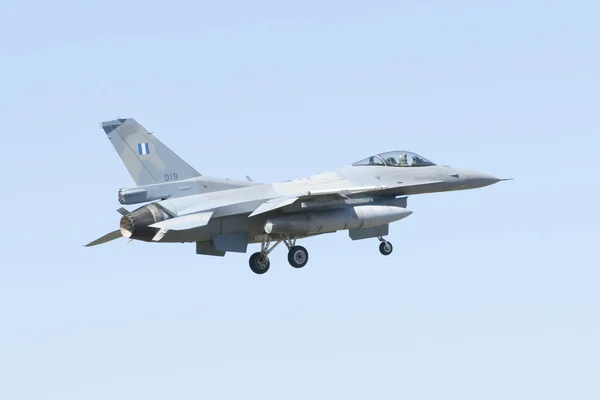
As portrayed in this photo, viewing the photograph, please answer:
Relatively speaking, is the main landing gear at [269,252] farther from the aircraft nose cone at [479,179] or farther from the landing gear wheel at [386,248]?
the aircraft nose cone at [479,179]

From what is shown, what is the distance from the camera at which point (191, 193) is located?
39.2 meters

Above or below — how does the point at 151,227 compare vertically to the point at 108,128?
below

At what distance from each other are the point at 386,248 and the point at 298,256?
2898 mm

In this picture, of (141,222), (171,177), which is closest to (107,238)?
(171,177)

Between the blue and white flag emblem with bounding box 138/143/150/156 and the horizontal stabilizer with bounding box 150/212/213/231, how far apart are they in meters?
2.19

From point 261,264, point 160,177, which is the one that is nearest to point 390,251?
point 261,264

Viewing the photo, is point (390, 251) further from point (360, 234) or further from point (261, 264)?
point (261, 264)

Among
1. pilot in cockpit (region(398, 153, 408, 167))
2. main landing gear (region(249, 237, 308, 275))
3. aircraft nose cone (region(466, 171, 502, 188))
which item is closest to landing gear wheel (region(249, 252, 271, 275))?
main landing gear (region(249, 237, 308, 275))

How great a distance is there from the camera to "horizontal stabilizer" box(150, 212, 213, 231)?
3778 centimetres

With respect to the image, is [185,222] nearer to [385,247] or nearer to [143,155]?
[143,155]

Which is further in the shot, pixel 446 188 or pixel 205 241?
pixel 446 188

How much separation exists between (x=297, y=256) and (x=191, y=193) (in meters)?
3.33

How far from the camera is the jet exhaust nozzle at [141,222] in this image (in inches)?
1495

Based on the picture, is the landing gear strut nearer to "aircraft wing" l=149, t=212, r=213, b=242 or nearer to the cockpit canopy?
the cockpit canopy
